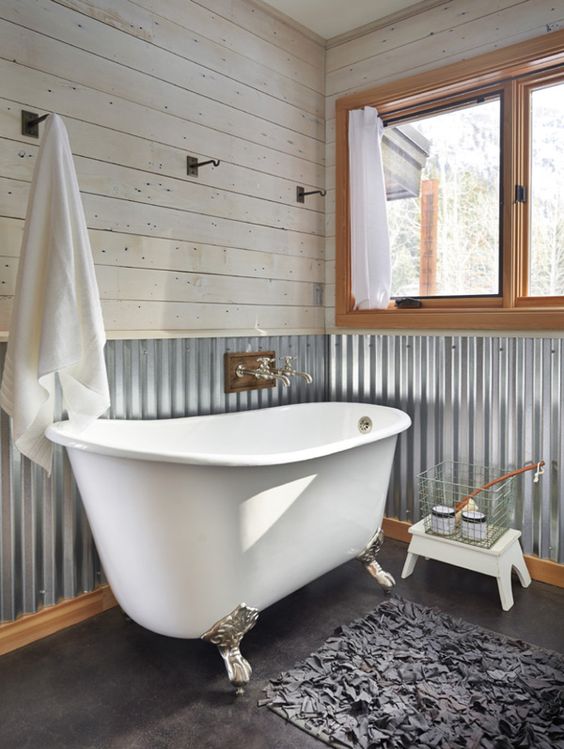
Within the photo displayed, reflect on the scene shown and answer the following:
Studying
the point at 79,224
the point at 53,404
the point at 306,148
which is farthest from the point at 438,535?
the point at 306,148

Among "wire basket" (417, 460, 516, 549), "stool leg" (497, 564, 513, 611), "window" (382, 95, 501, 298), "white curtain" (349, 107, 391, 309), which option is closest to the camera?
"stool leg" (497, 564, 513, 611)

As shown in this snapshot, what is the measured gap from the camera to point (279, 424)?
8.64 feet

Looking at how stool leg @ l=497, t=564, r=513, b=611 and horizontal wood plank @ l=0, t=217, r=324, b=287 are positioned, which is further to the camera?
stool leg @ l=497, t=564, r=513, b=611

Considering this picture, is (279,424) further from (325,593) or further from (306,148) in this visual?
(306,148)

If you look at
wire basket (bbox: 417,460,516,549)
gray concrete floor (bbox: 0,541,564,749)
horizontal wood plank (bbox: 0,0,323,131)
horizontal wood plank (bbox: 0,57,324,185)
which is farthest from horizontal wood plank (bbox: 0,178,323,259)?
gray concrete floor (bbox: 0,541,564,749)

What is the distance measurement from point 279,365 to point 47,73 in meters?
1.56

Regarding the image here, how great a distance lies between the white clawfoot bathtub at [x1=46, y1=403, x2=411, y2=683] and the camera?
157 cm

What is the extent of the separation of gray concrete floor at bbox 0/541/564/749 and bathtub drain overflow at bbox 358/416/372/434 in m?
0.62

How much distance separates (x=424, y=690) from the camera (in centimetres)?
165

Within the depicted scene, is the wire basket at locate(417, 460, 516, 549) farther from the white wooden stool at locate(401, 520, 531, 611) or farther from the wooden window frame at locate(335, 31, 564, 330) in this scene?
the wooden window frame at locate(335, 31, 564, 330)

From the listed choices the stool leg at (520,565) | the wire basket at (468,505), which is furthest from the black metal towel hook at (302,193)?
the stool leg at (520,565)

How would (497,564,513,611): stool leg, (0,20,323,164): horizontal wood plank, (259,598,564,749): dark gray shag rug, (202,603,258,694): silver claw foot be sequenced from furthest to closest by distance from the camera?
(497,564,513,611): stool leg → (0,20,323,164): horizontal wood plank → (202,603,258,694): silver claw foot → (259,598,564,749): dark gray shag rug

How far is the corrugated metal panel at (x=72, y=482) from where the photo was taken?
190 centimetres

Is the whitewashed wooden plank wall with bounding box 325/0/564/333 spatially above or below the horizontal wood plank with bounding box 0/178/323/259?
above
